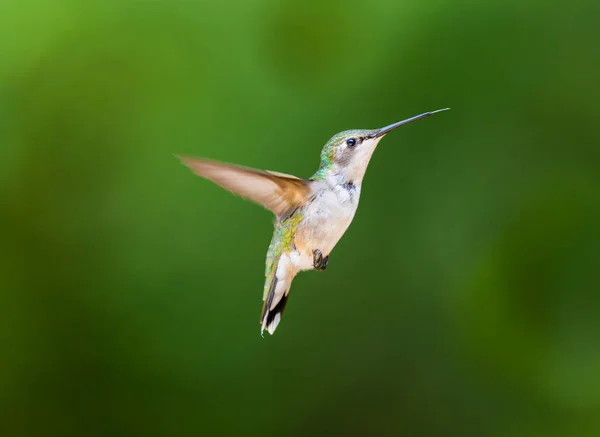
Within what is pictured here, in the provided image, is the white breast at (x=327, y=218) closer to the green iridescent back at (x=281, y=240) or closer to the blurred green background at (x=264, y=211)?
the green iridescent back at (x=281, y=240)

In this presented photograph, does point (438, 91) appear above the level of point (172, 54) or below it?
below

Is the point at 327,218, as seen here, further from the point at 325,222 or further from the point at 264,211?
the point at 264,211

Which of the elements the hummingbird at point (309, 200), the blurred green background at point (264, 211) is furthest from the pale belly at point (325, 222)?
the blurred green background at point (264, 211)

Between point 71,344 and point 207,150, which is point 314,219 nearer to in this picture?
point 207,150

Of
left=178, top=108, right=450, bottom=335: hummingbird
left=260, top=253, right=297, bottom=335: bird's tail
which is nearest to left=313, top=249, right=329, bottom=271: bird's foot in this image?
left=178, top=108, right=450, bottom=335: hummingbird

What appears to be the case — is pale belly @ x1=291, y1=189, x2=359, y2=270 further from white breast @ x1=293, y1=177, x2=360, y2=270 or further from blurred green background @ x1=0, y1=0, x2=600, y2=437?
blurred green background @ x1=0, y1=0, x2=600, y2=437

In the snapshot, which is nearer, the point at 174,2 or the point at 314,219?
the point at 314,219

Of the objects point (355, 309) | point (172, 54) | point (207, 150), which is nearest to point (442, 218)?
point (355, 309)
